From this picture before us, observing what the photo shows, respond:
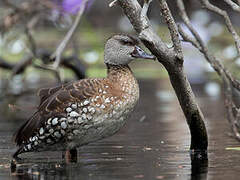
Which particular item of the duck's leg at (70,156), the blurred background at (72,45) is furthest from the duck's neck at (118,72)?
the blurred background at (72,45)

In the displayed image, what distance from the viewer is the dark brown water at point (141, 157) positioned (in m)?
6.54

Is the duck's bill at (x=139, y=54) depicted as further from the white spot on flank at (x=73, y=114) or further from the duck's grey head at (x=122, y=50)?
the white spot on flank at (x=73, y=114)

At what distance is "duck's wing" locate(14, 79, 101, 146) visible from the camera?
7.30 meters

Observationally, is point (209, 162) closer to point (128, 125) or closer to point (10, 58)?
point (128, 125)

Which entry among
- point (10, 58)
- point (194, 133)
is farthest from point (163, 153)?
point (10, 58)

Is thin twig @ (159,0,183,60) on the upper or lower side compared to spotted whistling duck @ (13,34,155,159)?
upper

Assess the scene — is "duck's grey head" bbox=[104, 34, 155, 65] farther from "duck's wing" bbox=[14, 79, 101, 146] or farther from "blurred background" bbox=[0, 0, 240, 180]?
"blurred background" bbox=[0, 0, 240, 180]

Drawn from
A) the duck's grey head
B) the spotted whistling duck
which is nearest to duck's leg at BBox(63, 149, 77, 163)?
the spotted whistling duck

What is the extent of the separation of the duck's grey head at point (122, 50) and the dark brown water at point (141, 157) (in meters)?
0.95

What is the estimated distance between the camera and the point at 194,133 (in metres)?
7.70

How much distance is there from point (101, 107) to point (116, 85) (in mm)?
356

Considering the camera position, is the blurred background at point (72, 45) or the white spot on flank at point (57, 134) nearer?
the white spot on flank at point (57, 134)

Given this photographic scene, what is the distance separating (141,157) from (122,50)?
1.08 meters

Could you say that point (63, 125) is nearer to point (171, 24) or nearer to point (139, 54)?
point (139, 54)
